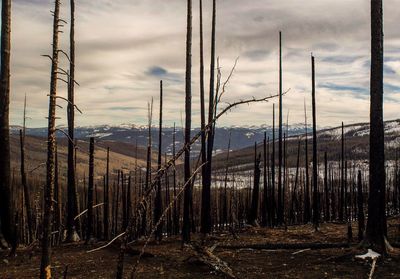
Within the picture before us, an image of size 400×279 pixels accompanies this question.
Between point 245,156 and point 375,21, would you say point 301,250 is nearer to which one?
point 375,21

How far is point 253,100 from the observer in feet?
11.9

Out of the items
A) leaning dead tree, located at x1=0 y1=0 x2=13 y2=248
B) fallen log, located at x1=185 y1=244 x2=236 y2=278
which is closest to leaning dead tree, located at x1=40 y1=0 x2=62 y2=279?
fallen log, located at x1=185 y1=244 x2=236 y2=278

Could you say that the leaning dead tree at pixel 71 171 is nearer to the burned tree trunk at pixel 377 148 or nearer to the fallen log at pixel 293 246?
the fallen log at pixel 293 246

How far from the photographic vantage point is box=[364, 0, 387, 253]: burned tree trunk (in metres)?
9.51

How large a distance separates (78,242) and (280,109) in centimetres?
1150

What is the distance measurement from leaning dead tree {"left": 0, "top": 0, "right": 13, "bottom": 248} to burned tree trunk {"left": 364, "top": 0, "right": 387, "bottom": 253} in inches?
359

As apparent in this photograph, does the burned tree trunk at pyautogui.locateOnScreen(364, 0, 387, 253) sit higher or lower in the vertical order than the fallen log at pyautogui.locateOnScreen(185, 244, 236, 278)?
higher

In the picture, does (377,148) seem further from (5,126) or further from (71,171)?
(71,171)

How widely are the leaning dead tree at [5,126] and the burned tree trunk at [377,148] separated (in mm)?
9123

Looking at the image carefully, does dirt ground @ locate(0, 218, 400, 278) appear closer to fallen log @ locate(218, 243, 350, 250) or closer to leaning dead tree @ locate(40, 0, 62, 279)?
fallen log @ locate(218, 243, 350, 250)

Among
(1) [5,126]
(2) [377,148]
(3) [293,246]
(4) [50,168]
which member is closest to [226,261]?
(3) [293,246]

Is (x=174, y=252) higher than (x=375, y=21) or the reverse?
the reverse

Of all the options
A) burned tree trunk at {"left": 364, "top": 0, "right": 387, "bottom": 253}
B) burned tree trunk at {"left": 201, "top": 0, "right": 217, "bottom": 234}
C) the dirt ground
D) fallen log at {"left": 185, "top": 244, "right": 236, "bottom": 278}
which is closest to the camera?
the dirt ground

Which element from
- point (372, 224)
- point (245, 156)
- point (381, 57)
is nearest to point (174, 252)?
point (372, 224)
